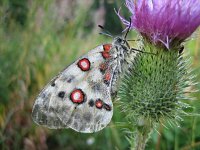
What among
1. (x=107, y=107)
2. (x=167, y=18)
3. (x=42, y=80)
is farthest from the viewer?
(x=42, y=80)

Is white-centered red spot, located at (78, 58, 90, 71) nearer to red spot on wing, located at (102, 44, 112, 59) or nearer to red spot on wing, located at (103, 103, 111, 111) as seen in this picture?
red spot on wing, located at (102, 44, 112, 59)

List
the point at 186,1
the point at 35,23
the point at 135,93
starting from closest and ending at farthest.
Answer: the point at 186,1, the point at 135,93, the point at 35,23

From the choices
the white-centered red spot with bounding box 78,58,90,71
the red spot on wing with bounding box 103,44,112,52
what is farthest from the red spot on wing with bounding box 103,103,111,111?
the red spot on wing with bounding box 103,44,112,52

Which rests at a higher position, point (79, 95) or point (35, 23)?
point (35, 23)

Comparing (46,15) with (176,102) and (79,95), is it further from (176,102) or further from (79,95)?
(176,102)

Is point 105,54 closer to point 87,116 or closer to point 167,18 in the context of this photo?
point 87,116

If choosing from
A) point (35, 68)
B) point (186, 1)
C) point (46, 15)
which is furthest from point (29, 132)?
point (186, 1)

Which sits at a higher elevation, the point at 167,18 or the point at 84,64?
the point at 167,18

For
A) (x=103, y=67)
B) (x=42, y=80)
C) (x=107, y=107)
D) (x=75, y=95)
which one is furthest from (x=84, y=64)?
(x=42, y=80)
